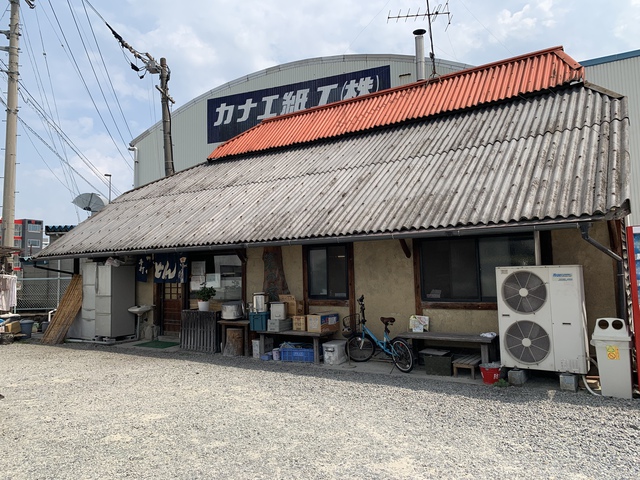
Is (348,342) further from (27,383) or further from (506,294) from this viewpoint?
(27,383)

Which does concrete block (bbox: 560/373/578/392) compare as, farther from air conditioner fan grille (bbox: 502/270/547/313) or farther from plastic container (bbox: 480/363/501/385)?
air conditioner fan grille (bbox: 502/270/547/313)

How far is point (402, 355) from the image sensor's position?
8039 mm

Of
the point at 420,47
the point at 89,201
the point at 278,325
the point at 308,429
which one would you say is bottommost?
the point at 308,429

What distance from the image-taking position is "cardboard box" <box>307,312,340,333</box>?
9141 mm

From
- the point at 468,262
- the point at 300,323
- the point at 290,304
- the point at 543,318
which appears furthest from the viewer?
the point at 290,304

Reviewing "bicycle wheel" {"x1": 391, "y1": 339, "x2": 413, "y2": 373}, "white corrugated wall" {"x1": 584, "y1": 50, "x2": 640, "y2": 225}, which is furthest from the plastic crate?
"white corrugated wall" {"x1": 584, "y1": 50, "x2": 640, "y2": 225}

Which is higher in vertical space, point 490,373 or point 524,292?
point 524,292

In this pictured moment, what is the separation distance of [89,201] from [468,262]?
17.4m

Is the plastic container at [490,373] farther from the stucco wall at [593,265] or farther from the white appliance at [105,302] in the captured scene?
the white appliance at [105,302]

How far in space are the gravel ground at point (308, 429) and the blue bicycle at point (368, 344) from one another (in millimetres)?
410

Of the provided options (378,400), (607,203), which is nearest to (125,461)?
(378,400)

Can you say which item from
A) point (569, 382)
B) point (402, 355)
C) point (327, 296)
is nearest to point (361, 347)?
point (402, 355)

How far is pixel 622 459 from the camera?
13.3 ft

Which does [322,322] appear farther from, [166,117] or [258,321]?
[166,117]
